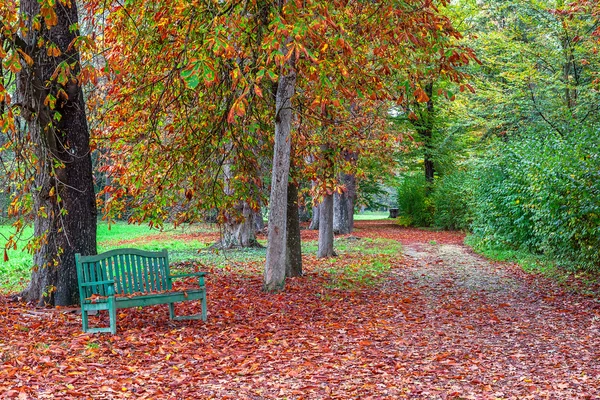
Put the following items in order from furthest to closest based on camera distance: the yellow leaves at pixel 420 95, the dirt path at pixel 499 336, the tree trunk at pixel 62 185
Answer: the tree trunk at pixel 62 185, the yellow leaves at pixel 420 95, the dirt path at pixel 499 336

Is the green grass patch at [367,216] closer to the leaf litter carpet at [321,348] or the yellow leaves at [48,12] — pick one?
the leaf litter carpet at [321,348]

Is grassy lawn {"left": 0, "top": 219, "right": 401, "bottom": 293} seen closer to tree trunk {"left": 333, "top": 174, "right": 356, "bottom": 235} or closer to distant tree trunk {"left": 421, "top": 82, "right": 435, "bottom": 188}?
tree trunk {"left": 333, "top": 174, "right": 356, "bottom": 235}

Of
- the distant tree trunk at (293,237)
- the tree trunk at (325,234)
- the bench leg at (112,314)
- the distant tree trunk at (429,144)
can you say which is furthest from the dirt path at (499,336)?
the distant tree trunk at (429,144)

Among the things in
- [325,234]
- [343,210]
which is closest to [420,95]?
[325,234]

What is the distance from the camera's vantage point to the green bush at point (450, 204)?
A: 2858 cm

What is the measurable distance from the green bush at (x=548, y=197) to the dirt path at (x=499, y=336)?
1.15 meters

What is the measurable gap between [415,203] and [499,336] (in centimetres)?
2770

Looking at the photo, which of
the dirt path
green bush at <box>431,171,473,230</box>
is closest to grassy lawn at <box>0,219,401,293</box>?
the dirt path

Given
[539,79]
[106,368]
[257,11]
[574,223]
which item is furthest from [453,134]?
[106,368]

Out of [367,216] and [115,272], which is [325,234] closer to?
[115,272]

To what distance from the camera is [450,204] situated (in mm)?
30578

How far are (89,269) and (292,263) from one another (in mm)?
5275

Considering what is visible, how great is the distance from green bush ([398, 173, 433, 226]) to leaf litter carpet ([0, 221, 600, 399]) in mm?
23185

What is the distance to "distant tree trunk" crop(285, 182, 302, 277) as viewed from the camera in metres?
11.9
